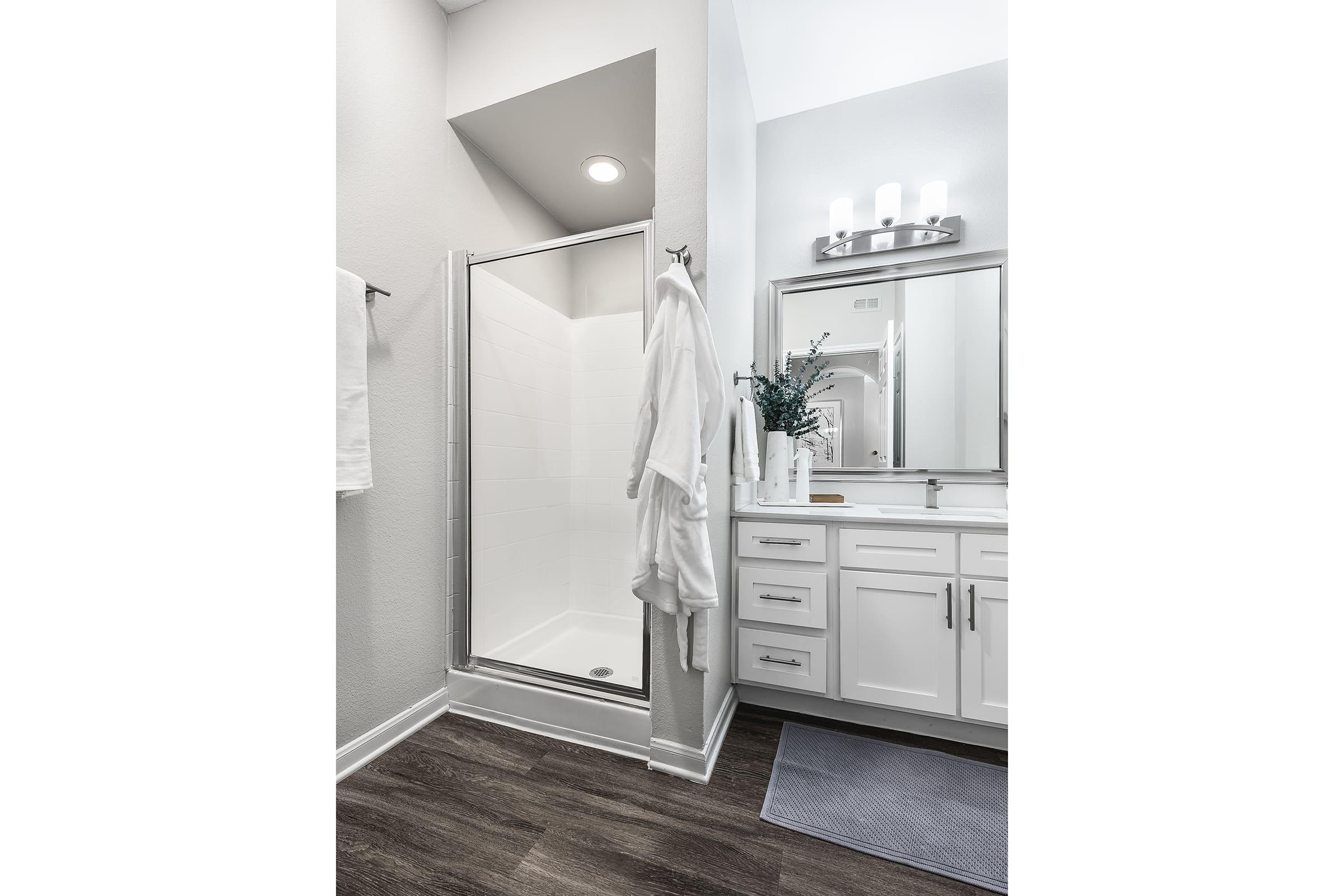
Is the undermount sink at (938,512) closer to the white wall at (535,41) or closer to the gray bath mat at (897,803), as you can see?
the gray bath mat at (897,803)

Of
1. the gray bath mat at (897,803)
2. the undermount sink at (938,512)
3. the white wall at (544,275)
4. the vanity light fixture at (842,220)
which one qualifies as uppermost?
the vanity light fixture at (842,220)

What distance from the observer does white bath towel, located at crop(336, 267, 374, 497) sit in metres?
1.30

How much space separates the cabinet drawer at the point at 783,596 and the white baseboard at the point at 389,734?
108 centimetres

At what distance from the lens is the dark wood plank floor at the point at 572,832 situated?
3.43 ft

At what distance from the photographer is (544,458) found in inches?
74.4

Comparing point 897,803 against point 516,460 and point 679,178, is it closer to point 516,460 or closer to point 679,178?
point 516,460

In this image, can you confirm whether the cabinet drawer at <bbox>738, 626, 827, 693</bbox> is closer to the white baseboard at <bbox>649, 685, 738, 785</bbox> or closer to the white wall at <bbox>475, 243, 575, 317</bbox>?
the white baseboard at <bbox>649, 685, 738, 785</bbox>

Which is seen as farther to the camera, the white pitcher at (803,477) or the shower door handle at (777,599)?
the white pitcher at (803,477)

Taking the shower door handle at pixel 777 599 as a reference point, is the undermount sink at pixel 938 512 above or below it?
above

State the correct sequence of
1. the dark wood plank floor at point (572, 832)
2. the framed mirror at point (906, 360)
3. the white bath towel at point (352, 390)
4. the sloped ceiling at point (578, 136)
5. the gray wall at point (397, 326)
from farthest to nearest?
the framed mirror at point (906, 360) → the sloped ceiling at point (578, 136) → the gray wall at point (397, 326) → the white bath towel at point (352, 390) → the dark wood plank floor at point (572, 832)

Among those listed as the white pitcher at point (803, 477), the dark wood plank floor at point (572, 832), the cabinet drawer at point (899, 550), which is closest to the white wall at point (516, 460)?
the dark wood plank floor at point (572, 832)

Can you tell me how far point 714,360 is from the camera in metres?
1.38

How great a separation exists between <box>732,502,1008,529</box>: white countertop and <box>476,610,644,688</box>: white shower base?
0.57 metres
